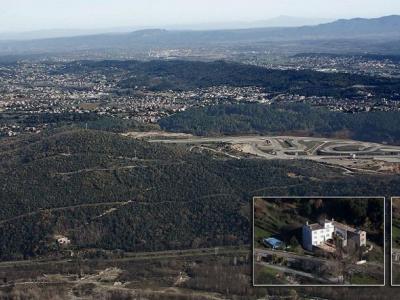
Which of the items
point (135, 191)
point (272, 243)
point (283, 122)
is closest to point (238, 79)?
point (283, 122)

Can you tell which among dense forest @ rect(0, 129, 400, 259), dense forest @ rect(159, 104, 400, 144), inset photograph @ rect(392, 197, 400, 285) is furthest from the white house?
dense forest @ rect(159, 104, 400, 144)

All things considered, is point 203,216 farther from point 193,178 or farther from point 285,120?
point 285,120

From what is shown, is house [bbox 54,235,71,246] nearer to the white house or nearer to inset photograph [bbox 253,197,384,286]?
inset photograph [bbox 253,197,384,286]

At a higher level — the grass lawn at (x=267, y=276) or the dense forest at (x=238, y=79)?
the grass lawn at (x=267, y=276)

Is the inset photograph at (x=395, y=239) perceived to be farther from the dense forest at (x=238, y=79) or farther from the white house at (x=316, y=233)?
the dense forest at (x=238, y=79)

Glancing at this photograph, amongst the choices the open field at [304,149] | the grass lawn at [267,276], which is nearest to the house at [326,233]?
the grass lawn at [267,276]

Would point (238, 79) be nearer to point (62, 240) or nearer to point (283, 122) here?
point (283, 122)
